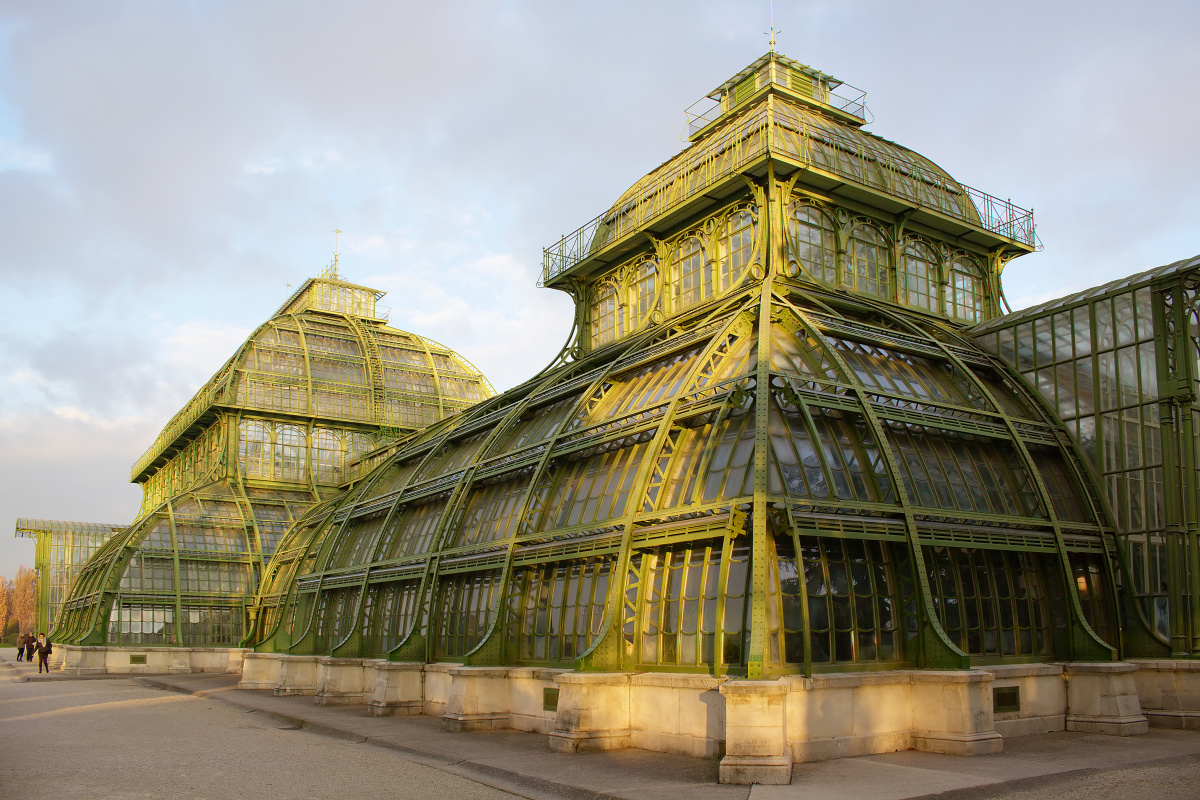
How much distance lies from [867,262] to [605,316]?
447 inches

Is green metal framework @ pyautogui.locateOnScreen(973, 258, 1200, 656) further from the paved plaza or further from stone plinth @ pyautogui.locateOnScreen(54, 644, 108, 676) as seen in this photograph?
stone plinth @ pyautogui.locateOnScreen(54, 644, 108, 676)

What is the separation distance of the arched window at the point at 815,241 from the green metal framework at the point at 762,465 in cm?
9

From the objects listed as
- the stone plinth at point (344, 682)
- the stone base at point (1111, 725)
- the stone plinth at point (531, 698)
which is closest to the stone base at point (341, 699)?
the stone plinth at point (344, 682)

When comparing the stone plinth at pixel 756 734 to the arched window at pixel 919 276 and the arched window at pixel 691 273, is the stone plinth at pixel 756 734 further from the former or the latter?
the arched window at pixel 919 276

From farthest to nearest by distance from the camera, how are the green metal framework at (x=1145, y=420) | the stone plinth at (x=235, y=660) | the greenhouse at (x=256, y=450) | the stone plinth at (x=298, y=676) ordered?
the greenhouse at (x=256, y=450), the stone plinth at (x=235, y=660), the stone plinth at (x=298, y=676), the green metal framework at (x=1145, y=420)

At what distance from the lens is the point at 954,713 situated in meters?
22.2

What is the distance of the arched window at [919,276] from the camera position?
1448 inches

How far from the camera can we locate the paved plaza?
1836 cm

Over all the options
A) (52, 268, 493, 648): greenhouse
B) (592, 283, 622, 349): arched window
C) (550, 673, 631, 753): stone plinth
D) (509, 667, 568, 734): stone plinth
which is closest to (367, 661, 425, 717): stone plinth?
(509, 667, 568, 734): stone plinth

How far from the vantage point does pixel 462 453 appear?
1639 inches

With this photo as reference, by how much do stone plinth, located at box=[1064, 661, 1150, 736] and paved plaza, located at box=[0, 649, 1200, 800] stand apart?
59 centimetres

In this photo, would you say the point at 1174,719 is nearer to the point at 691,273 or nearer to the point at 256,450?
the point at 691,273

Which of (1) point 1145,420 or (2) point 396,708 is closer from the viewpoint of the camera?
(1) point 1145,420

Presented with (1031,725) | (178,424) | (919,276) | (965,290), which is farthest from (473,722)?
(178,424)
